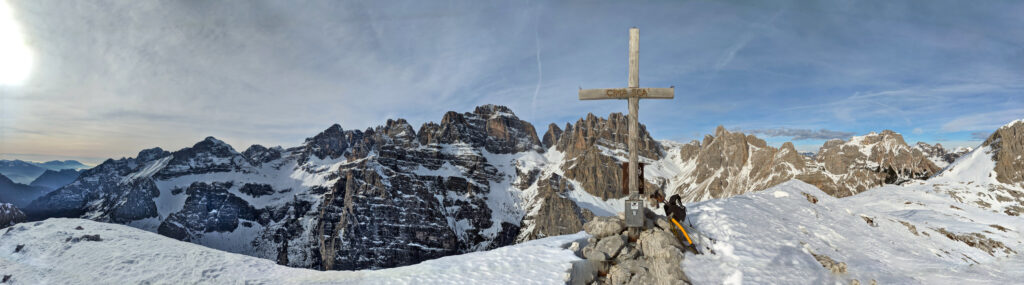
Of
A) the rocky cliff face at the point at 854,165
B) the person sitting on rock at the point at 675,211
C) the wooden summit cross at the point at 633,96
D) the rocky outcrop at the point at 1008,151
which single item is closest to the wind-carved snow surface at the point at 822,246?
the person sitting on rock at the point at 675,211

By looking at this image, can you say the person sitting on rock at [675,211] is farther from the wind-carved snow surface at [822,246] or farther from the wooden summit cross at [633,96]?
the wooden summit cross at [633,96]

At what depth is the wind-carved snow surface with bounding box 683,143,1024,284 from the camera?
12938 millimetres

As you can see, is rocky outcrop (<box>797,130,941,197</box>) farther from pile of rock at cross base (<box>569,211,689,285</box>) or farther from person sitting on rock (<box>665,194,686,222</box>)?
pile of rock at cross base (<box>569,211,689,285</box>)

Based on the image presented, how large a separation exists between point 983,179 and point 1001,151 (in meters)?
13.8

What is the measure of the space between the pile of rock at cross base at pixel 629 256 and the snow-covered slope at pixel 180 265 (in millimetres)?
668

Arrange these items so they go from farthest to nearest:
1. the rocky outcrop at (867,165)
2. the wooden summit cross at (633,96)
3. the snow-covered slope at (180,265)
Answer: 1. the rocky outcrop at (867,165)
2. the wooden summit cross at (633,96)
3. the snow-covered slope at (180,265)

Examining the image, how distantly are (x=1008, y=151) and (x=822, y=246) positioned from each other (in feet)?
416

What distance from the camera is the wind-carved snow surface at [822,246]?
12.9 m

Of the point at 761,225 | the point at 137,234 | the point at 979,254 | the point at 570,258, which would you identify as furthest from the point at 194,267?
the point at 979,254

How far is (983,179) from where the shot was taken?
290 feet

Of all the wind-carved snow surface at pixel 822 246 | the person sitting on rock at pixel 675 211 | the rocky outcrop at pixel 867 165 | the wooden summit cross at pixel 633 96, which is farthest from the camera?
the rocky outcrop at pixel 867 165

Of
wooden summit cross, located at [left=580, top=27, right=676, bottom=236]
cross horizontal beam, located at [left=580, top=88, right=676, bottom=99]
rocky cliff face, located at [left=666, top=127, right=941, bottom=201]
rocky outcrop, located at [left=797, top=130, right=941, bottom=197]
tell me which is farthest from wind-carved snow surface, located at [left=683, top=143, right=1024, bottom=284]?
rocky cliff face, located at [left=666, top=127, right=941, bottom=201]

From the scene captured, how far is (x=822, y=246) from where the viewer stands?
1595 centimetres

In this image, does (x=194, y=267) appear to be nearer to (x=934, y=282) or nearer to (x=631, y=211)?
(x=631, y=211)
